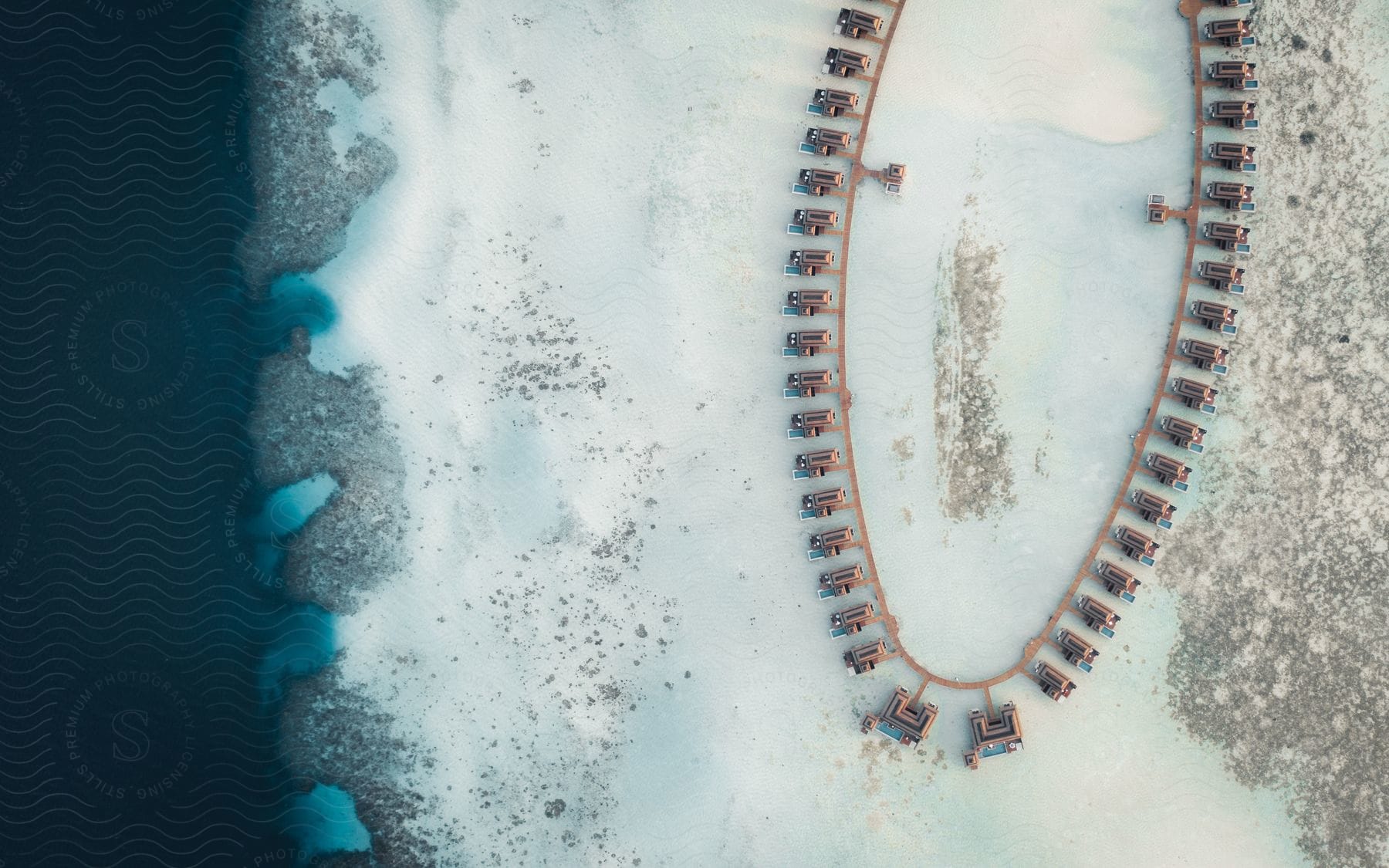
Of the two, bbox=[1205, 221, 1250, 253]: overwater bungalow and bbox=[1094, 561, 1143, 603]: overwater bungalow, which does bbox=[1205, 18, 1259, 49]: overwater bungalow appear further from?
bbox=[1094, 561, 1143, 603]: overwater bungalow

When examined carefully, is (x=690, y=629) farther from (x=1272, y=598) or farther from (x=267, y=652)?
(x=1272, y=598)

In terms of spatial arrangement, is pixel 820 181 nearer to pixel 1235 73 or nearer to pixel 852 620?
pixel 1235 73

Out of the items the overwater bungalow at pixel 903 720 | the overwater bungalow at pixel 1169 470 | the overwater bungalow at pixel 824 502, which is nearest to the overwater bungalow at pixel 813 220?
the overwater bungalow at pixel 824 502

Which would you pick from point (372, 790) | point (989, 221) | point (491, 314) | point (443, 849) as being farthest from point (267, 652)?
point (989, 221)

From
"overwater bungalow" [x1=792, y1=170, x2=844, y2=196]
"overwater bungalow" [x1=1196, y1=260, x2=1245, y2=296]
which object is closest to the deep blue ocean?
"overwater bungalow" [x1=792, y1=170, x2=844, y2=196]

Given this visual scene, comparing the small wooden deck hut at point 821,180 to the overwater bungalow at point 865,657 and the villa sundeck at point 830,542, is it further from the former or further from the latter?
the overwater bungalow at point 865,657

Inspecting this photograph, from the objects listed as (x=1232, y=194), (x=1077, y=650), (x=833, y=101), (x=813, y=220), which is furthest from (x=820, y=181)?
(x=1077, y=650)
